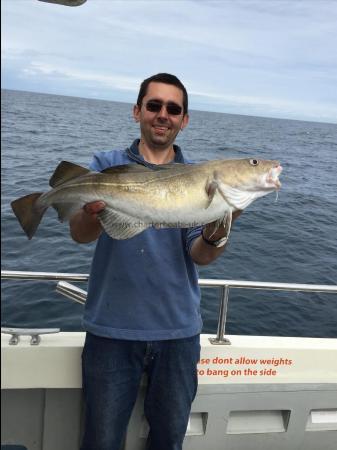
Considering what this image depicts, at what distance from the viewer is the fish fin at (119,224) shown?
2.46 metres

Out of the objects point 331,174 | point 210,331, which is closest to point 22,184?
point 210,331

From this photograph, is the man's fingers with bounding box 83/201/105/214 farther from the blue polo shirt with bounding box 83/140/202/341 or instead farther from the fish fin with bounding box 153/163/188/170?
the fish fin with bounding box 153/163/188/170

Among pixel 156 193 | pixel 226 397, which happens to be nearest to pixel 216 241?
pixel 156 193

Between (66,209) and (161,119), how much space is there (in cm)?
76

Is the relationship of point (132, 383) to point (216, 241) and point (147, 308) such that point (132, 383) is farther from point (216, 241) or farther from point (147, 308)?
point (216, 241)

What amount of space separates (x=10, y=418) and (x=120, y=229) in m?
1.79

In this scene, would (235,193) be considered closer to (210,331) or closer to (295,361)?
(295,361)

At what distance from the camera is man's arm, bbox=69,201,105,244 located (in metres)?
2.49

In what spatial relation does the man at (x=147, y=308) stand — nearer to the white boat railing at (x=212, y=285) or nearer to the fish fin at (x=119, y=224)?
the fish fin at (x=119, y=224)

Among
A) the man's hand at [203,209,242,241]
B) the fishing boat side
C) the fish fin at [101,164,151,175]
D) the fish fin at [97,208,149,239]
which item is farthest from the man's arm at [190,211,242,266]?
the fishing boat side

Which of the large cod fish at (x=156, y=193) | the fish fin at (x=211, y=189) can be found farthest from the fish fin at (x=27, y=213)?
the fish fin at (x=211, y=189)

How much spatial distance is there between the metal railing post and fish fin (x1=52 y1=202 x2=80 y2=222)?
132cm

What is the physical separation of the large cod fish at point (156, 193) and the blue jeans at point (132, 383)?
2.37 feet

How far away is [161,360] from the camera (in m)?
2.74
